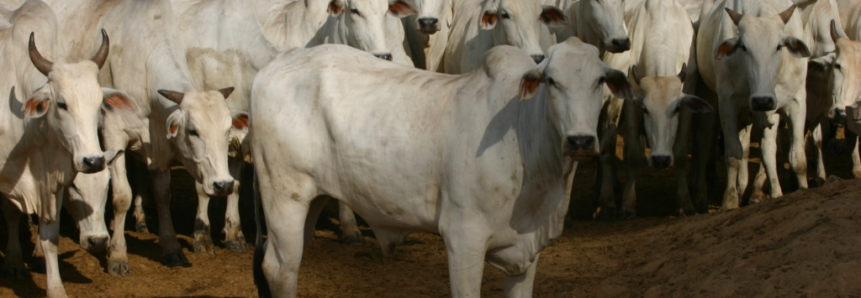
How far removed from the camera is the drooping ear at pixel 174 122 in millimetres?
7340

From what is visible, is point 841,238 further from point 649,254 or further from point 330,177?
point 330,177

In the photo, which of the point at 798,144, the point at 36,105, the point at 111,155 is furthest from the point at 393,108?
the point at 798,144

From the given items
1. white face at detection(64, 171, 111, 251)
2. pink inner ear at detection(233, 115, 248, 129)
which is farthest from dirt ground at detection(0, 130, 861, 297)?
pink inner ear at detection(233, 115, 248, 129)

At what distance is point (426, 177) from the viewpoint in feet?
16.2

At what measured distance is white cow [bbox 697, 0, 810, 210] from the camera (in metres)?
8.30

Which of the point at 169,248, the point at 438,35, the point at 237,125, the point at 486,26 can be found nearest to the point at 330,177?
the point at 237,125

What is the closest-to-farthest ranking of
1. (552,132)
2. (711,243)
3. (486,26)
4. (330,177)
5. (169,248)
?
(552,132) → (330,177) → (711,243) → (169,248) → (486,26)

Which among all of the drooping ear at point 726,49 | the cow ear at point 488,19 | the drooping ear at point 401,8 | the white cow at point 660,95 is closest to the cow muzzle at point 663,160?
the white cow at point 660,95

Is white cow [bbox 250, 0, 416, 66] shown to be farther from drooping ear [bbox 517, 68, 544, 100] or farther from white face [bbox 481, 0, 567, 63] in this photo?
drooping ear [bbox 517, 68, 544, 100]

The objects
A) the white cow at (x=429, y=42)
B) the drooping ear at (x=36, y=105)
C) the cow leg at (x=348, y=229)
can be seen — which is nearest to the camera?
the drooping ear at (x=36, y=105)

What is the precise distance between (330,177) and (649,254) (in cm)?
299

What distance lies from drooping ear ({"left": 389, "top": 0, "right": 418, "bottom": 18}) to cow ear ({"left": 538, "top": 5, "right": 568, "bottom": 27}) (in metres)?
1.16

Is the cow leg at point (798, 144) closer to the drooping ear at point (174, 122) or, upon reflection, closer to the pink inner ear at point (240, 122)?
the pink inner ear at point (240, 122)

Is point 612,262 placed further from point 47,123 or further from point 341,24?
point 47,123
